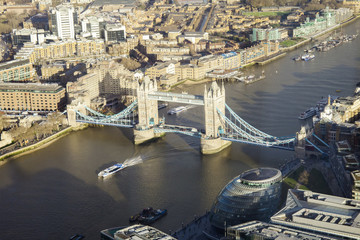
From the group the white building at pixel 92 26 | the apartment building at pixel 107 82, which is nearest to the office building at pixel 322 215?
A: the apartment building at pixel 107 82

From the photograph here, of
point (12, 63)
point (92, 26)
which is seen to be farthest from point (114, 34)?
point (12, 63)

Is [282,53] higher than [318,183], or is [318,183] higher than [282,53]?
[282,53]

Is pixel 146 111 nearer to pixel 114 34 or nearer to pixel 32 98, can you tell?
pixel 32 98

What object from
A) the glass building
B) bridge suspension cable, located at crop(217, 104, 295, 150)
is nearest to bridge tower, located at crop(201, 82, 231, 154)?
bridge suspension cable, located at crop(217, 104, 295, 150)

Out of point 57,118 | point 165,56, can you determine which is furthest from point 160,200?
point 165,56

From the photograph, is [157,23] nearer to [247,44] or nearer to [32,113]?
[247,44]

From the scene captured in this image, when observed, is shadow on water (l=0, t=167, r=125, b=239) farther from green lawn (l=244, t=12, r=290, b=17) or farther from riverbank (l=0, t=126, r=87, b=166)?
green lawn (l=244, t=12, r=290, b=17)
